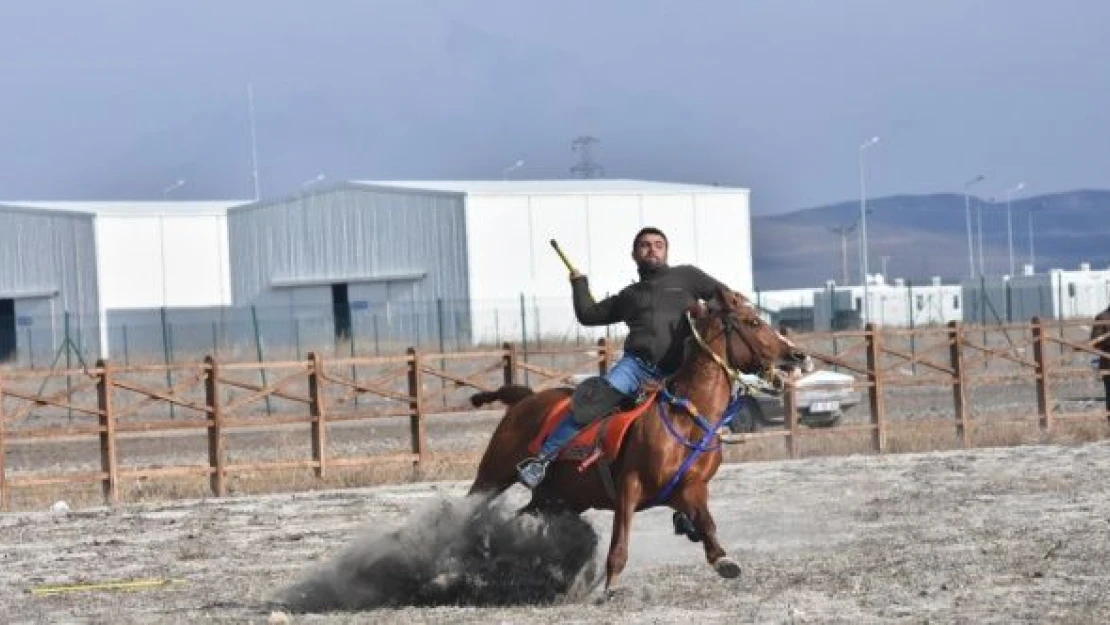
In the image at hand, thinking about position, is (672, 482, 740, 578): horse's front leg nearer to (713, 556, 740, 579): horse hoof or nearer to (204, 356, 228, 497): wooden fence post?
(713, 556, 740, 579): horse hoof

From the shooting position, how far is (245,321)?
66.8 meters

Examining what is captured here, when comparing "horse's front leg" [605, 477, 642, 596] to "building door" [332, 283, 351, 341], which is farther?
"building door" [332, 283, 351, 341]

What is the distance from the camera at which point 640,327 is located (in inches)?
596

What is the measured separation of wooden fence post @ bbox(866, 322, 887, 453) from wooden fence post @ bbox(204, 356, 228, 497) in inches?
342

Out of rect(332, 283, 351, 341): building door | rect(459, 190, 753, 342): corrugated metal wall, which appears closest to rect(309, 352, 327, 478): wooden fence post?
rect(459, 190, 753, 342): corrugated metal wall

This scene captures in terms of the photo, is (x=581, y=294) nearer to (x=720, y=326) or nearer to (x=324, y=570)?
(x=720, y=326)

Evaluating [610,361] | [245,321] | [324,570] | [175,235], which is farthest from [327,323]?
[324,570]

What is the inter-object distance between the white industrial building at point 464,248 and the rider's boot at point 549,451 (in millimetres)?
45191

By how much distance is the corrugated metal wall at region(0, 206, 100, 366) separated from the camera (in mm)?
68250

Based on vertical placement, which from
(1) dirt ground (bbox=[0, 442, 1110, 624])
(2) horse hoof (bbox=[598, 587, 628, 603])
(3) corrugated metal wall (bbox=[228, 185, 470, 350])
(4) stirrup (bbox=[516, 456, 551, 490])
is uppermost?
(3) corrugated metal wall (bbox=[228, 185, 470, 350])

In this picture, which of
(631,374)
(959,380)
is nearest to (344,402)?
(959,380)

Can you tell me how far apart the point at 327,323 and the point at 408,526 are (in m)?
49.1

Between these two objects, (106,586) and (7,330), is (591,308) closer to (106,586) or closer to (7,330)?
(106,586)

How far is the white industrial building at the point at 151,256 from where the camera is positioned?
226ft
